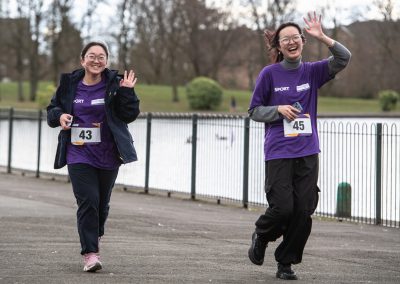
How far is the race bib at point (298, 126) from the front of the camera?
6758mm

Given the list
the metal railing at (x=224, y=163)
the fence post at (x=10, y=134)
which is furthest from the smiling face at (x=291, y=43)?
the fence post at (x=10, y=134)

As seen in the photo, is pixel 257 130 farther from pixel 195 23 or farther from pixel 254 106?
pixel 195 23

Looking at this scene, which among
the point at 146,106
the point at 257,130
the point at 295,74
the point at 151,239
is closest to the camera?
the point at 295,74

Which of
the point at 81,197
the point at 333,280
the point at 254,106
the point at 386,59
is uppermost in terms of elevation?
the point at 386,59

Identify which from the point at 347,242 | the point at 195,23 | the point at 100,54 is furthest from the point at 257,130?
the point at 195,23

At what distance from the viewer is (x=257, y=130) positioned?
16094mm

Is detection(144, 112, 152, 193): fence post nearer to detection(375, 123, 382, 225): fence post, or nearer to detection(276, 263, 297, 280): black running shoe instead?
detection(375, 123, 382, 225): fence post

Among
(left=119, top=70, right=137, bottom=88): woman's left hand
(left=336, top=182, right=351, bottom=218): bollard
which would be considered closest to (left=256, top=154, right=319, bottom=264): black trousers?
(left=119, top=70, right=137, bottom=88): woman's left hand

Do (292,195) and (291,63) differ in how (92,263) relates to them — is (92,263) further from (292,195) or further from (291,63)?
(291,63)

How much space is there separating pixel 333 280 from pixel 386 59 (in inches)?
2975

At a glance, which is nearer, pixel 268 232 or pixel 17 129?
pixel 268 232

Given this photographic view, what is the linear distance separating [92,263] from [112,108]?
3.90ft

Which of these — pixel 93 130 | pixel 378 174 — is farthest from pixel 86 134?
pixel 378 174

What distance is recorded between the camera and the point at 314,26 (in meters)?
6.89
